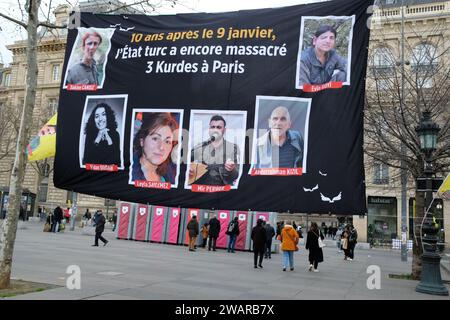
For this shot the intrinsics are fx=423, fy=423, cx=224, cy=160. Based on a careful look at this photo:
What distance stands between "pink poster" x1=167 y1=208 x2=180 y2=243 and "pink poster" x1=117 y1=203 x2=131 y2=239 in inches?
115

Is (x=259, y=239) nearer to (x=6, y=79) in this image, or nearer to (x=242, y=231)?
(x=242, y=231)

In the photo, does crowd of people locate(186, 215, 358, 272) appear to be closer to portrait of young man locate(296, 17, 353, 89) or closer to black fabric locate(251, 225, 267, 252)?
black fabric locate(251, 225, 267, 252)

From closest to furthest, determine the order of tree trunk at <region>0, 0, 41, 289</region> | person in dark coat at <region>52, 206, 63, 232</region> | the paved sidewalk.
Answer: tree trunk at <region>0, 0, 41, 289</region>, the paved sidewalk, person in dark coat at <region>52, 206, 63, 232</region>

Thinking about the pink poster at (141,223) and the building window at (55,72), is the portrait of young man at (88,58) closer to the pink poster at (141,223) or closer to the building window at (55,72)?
the pink poster at (141,223)

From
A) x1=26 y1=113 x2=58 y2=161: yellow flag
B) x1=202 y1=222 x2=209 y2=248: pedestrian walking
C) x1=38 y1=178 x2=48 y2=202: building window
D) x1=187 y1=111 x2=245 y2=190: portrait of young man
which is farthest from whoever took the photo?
x1=38 y1=178 x2=48 y2=202: building window

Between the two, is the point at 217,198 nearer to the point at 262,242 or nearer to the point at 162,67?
the point at 162,67

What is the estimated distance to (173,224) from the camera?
23.8 m

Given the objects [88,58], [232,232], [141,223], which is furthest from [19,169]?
[141,223]

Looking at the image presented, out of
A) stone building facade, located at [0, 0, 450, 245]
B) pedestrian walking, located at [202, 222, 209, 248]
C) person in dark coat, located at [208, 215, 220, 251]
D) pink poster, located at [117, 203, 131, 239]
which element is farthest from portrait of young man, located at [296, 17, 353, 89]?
stone building facade, located at [0, 0, 450, 245]

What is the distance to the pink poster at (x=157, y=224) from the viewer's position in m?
24.2

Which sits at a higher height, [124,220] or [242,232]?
[124,220]

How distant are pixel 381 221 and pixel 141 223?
2243 cm

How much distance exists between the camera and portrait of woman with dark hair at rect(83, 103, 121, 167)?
4.03m
